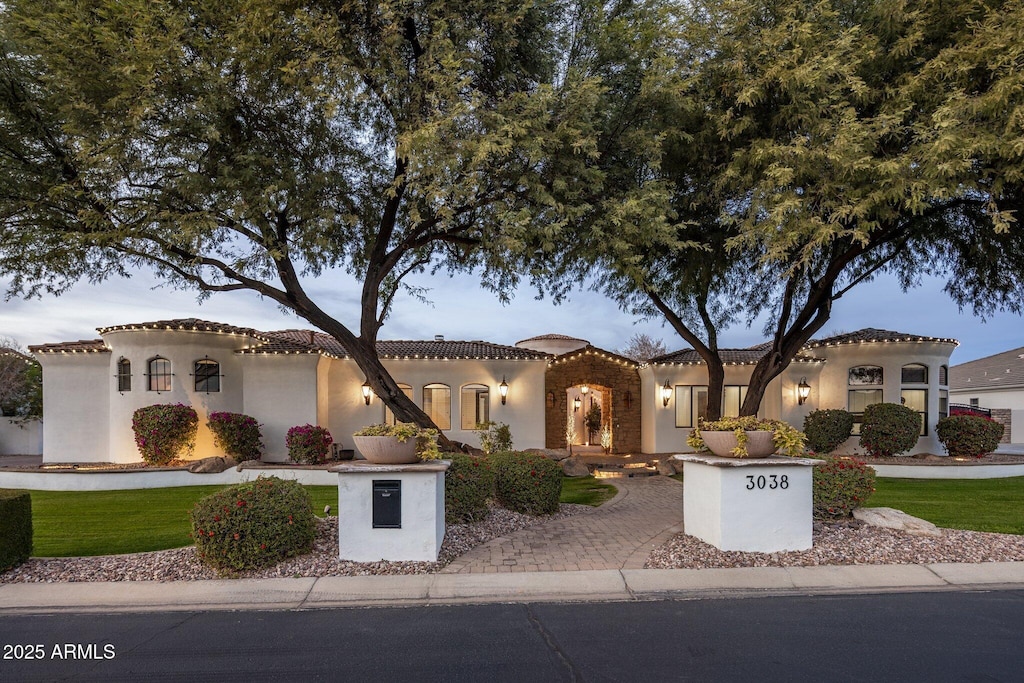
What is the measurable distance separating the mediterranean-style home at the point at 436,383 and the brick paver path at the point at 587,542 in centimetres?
824

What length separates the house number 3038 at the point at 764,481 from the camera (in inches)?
268

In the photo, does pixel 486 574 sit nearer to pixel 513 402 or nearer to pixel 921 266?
pixel 513 402

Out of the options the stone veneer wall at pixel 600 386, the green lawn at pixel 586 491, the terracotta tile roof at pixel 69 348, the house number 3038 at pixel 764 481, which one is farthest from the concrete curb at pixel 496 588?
the stone veneer wall at pixel 600 386

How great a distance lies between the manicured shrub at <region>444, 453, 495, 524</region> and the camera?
792 centimetres

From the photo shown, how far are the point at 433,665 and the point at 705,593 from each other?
9.86 feet

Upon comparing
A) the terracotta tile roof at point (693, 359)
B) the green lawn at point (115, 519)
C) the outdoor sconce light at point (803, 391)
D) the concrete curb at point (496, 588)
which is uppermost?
the terracotta tile roof at point (693, 359)

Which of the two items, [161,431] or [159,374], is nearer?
[161,431]

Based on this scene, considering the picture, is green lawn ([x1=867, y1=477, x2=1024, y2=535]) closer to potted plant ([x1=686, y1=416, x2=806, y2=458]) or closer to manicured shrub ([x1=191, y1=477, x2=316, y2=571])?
potted plant ([x1=686, y1=416, x2=806, y2=458])

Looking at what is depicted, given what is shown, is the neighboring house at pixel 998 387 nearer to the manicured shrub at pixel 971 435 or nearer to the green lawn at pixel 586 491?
the manicured shrub at pixel 971 435

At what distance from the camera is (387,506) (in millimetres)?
6520

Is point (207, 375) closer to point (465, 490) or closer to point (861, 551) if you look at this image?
point (465, 490)

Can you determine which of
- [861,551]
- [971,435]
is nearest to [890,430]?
[971,435]

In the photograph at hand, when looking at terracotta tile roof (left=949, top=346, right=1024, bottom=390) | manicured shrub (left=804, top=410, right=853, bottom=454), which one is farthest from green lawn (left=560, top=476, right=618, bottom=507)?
terracotta tile roof (left=949, top=346, right=1024, bottom=390)

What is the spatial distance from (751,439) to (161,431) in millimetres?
13887
